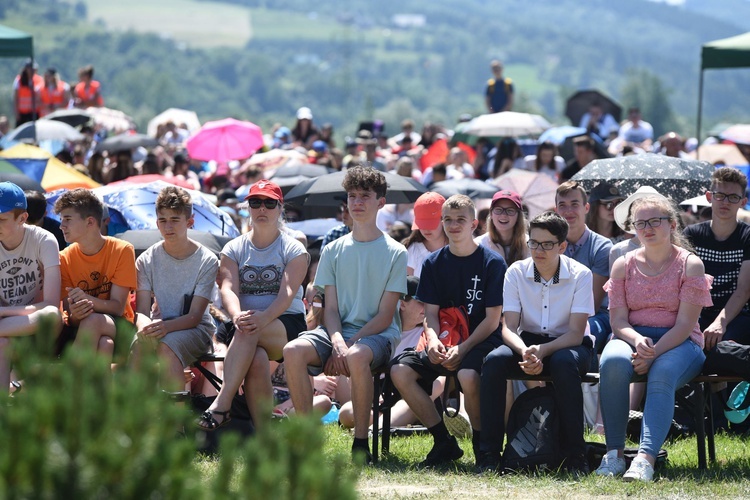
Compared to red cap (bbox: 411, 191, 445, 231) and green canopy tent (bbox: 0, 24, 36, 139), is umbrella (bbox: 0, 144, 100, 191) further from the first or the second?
red cap (bbox: 411, 191, 445, 231)

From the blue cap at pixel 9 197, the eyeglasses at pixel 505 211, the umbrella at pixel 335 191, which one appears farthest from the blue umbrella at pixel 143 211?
the eyeglasses at pixel 505 211

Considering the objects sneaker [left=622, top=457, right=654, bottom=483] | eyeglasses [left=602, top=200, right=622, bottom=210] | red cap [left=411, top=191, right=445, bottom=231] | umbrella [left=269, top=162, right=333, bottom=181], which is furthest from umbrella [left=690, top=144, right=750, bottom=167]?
sneaker [left=622, top=457, right=654, bottom=483]

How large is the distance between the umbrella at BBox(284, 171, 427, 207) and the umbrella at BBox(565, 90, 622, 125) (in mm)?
16513

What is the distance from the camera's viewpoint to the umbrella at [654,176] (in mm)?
8820

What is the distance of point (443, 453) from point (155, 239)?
290cm

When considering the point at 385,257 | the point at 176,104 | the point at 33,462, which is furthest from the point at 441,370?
the point at 176,104

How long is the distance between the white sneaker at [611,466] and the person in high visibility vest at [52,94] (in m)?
Result: 16.7

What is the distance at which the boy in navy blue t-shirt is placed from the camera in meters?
6.46

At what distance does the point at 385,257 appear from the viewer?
22.4 feet

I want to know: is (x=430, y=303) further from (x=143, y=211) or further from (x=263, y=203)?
(x=143, y=211)

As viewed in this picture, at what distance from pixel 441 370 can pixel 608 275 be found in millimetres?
1511

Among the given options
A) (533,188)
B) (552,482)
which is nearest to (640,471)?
(552,482)

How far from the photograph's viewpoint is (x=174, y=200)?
698cm

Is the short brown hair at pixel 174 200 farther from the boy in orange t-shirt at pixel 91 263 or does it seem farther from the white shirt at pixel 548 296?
the white shirt at pixel 548 296
